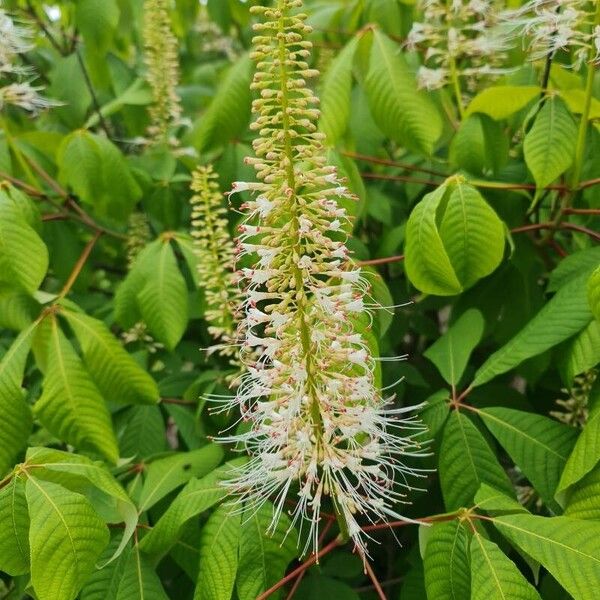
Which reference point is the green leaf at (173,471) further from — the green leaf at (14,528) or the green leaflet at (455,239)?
the green leaflet at (455,239)

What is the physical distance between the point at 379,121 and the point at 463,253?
0.63 metres

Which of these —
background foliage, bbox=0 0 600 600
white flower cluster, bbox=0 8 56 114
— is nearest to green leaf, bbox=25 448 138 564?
background foliage, bbox=0 0 600 600

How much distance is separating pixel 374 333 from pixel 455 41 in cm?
117

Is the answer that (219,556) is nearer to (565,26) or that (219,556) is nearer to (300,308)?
(300,308)

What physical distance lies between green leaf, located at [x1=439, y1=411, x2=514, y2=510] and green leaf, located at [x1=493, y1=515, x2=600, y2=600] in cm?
20

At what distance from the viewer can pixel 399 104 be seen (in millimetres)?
2238

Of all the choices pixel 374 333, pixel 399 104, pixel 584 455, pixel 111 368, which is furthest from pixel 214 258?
pixel 584 455

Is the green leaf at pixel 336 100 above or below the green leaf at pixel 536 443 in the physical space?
above

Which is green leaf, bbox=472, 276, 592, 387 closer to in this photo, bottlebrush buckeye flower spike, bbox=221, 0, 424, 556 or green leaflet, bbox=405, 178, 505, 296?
green leaflet, bbox=405, 178, 505, 296

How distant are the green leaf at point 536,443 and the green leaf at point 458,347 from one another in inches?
6.4

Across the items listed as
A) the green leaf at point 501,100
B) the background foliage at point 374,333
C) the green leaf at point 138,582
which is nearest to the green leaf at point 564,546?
the background foliage at point 374,333

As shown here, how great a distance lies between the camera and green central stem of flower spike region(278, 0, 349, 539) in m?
1.39

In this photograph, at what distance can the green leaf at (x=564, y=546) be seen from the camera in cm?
141

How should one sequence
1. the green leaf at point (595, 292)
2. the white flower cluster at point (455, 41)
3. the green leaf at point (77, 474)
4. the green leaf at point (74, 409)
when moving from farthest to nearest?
1. the white flower cluster at point (455, 41)
2. the green leaf at point (74, 409)
3. the green leaf at point (77, 474)
4. the green leaf at point (595, 292)
